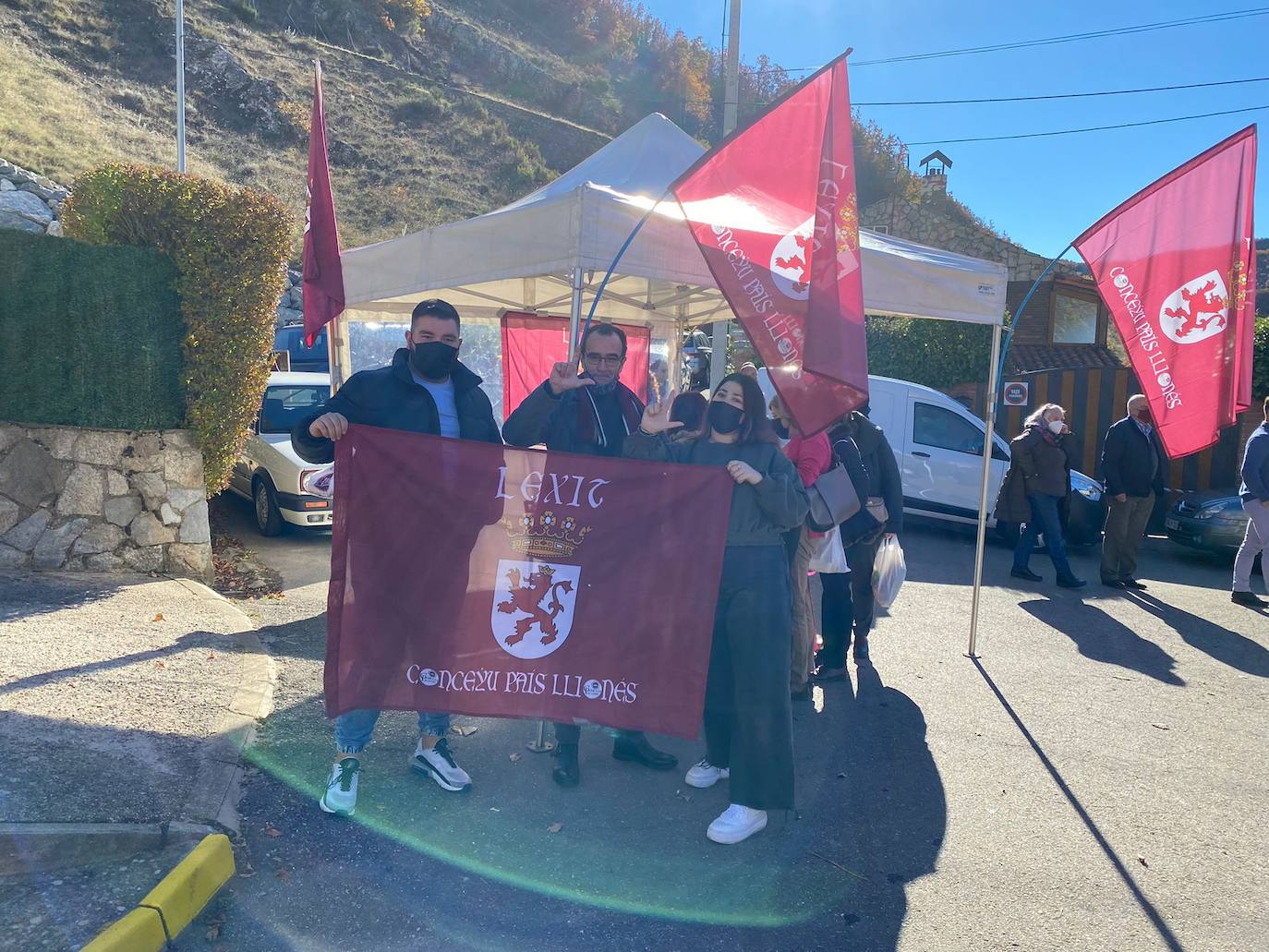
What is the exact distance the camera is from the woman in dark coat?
8656 mm

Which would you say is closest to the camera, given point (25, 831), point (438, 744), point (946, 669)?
point (25, 831)

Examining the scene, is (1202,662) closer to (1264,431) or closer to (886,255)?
(1264,431)

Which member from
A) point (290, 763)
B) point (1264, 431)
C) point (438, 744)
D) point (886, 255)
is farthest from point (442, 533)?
point (1264, 431)

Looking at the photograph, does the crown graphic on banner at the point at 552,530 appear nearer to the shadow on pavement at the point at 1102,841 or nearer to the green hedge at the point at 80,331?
the shadow on pavement at the point at 1102,841

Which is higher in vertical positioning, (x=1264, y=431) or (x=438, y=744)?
(x=1264, y=431)

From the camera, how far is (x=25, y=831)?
3051 millimetres

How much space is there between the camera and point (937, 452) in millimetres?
11203

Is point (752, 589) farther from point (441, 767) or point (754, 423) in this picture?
point (441, 767)

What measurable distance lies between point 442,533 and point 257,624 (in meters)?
3.22

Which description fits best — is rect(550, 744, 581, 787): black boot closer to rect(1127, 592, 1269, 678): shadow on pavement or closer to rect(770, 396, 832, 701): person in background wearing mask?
rect(770, 396, 832, 701): person in background wearing mask

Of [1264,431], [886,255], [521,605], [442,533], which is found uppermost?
[886,255]

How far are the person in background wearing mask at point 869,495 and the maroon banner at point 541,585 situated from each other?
192cm

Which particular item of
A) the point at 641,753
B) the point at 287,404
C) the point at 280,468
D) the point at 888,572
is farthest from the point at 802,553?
the point at 287,404

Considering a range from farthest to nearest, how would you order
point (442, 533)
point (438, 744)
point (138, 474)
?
1. point (138, 474)
2. point (438, 744)
3. point (442, 533)
